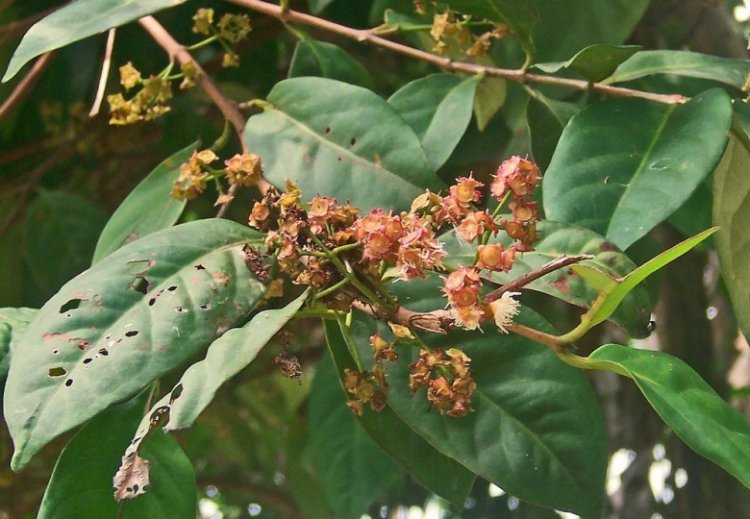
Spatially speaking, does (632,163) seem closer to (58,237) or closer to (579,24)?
(579,24)

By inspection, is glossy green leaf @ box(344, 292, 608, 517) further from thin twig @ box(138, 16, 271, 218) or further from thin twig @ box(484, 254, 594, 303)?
thin twig @ box(138, 16, 271, 218)

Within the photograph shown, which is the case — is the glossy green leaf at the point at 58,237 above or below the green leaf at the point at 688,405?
below

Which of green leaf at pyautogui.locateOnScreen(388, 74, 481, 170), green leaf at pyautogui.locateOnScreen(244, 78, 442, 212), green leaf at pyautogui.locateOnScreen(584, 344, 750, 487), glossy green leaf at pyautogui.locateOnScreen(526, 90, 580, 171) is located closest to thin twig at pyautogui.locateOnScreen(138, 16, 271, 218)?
green leaf at pyautogui.locateOnScreen(244, 78, 442, 212)

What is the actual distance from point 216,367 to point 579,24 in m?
0.51

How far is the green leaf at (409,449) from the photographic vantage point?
0.61 metres

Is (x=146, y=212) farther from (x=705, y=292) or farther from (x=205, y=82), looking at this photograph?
(x=705, y=292)

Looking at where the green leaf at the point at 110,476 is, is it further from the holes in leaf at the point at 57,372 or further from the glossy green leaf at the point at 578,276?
the glossy green leaf at the point at 578,276

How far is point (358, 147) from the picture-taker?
26.2 inches

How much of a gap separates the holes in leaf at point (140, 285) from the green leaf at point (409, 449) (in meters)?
0.12

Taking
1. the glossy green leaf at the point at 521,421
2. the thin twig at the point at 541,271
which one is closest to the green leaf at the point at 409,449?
the glossy green leaf at the point at 521,421

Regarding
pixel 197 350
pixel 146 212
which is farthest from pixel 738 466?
pixel 146 212

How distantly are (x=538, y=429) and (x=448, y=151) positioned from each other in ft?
0.77

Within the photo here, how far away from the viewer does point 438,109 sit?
0.74 metres

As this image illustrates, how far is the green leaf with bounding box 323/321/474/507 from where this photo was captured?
61 cm
